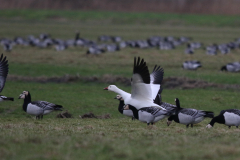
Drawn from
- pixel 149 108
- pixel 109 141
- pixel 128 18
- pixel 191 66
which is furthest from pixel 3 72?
pixel 128 18

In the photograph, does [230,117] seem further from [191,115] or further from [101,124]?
[101,124]

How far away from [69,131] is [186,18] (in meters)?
87.0

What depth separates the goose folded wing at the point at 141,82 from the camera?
10.3 m

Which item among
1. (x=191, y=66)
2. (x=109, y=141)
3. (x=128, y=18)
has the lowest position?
(x=109, y=141)

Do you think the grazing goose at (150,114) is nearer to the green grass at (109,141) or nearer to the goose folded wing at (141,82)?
the goose folded wing at (141,82)

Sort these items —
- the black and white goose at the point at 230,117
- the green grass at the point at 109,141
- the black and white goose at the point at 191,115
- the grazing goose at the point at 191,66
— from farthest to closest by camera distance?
the grazing goose at the point at 191,66
the black and white goose at the point at 191,115
the black and white goose at the point at 230,117
the green grass at the point at 109,141

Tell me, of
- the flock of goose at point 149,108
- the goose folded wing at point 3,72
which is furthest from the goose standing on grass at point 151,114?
the goose folded wing at point 3,72

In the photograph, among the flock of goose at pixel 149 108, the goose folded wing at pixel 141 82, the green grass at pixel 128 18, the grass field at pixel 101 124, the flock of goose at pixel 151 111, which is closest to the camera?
the grass field at pixel 101 124

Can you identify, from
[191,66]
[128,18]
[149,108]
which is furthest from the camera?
[128,18]

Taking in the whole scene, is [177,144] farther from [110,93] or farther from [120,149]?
[110,93]

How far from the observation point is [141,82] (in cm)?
1061

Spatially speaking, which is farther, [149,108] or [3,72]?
[3,72]

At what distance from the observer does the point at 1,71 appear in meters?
12.4

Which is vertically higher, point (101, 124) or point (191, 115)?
point (191, 115)
